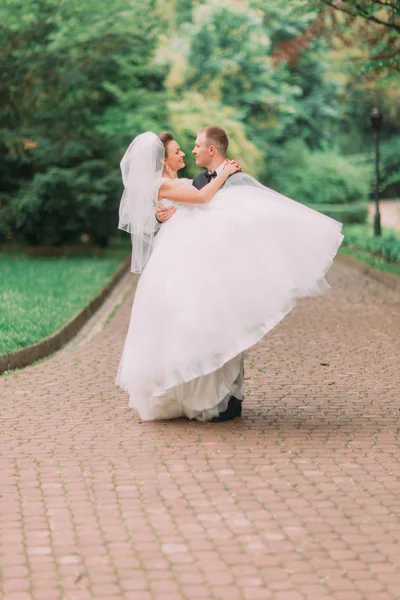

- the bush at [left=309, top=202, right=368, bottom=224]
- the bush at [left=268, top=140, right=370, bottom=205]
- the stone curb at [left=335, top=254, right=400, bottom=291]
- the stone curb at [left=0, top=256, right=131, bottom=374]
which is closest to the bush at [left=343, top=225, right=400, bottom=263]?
the stone curb at [left=335, top=254, right=400, bottom=291]

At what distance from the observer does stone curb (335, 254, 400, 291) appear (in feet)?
61.7

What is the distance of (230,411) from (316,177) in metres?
34.1

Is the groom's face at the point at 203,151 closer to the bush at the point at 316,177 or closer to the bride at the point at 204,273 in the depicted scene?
the bride at the point at 204,273

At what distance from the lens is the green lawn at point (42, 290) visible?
1199cm

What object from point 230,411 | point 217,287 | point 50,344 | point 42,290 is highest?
point 217,287

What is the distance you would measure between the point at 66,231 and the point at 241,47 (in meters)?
14.5

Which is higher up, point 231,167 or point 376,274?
point 231,167

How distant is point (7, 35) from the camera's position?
26.2 metres

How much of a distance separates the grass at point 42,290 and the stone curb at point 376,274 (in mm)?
5224

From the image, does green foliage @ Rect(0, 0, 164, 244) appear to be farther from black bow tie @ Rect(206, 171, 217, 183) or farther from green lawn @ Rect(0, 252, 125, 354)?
black bow tie @ Rect(206, 171, 217, 183)

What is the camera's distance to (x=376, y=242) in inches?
1018

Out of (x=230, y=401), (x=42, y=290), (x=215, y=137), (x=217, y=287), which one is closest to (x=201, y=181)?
(x=215, y=137)

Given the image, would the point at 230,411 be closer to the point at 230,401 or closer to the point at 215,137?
the point at 230,401

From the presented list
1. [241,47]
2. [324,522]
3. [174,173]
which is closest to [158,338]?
[174,173]
